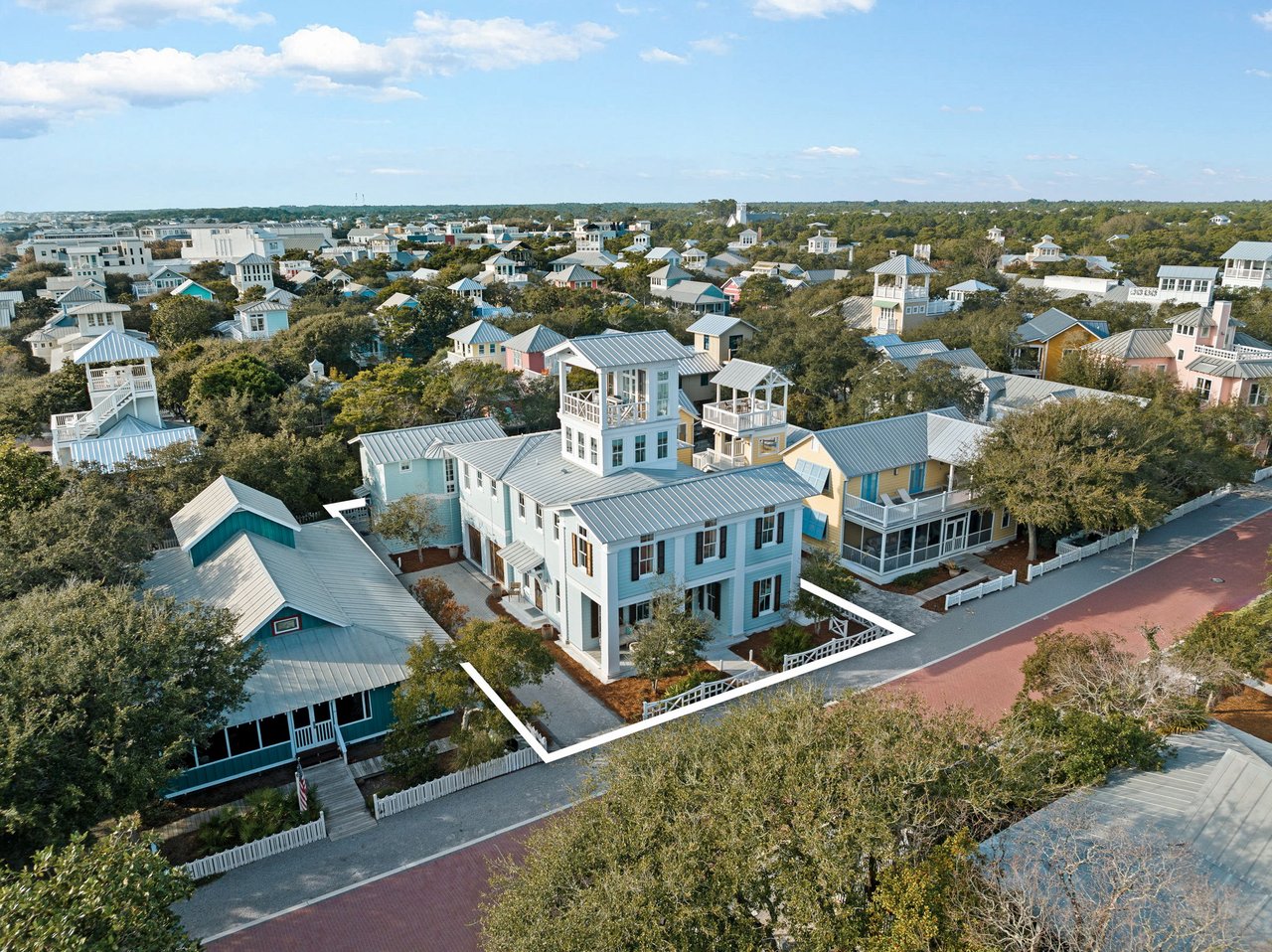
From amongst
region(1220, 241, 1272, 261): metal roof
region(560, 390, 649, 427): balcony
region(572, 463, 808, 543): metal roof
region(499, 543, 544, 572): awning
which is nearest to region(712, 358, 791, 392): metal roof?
region(572, 463, 808, 543): metal roof

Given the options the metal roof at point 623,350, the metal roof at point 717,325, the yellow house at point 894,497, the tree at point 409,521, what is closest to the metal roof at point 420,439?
the tree at point 409,521

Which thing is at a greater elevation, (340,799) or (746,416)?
(746,416)

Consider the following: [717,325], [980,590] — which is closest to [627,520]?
[980,590]

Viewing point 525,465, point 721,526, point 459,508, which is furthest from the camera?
point 459,508

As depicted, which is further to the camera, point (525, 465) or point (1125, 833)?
point (525, 465)

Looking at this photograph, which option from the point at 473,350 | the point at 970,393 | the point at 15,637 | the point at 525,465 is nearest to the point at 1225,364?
the point at 970,393

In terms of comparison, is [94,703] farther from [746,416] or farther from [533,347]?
[533,347]

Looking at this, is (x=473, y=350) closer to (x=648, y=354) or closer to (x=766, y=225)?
(x=648, y=354)
